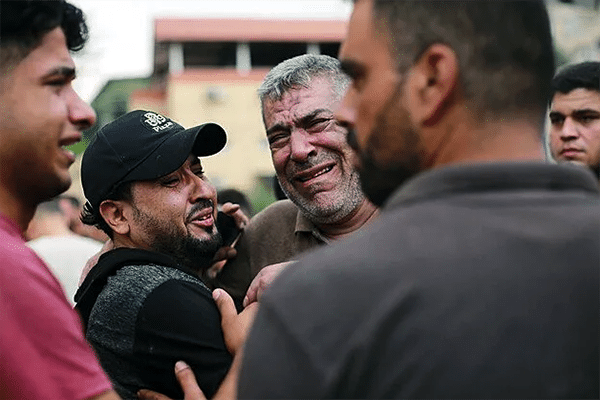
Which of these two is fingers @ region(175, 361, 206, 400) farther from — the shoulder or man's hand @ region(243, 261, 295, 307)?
the shoulder

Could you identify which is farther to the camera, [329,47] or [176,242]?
[329,47]

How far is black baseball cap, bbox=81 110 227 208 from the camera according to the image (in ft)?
9.93

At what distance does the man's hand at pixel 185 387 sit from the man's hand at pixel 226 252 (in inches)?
39.7

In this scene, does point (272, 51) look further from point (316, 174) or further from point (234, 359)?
point (234, 359)

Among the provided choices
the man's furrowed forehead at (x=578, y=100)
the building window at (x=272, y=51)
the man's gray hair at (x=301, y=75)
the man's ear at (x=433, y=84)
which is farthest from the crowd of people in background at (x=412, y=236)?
the building window at (x=272, y=51)

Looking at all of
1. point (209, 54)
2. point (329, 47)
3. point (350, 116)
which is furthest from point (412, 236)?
point (209, 54)

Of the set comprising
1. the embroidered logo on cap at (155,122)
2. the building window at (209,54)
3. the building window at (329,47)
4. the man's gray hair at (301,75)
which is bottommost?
the building window at (209,54)

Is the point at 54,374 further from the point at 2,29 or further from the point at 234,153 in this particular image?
the point at 234,153

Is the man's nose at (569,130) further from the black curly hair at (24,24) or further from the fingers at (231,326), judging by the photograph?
the black curly hair at (24,24)

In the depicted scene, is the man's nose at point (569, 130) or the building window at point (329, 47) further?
the building window at point (329, 47)

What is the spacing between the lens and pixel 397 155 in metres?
1.71

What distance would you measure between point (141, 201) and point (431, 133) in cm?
163

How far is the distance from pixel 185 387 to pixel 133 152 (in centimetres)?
94

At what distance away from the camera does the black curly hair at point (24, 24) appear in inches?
82.7
